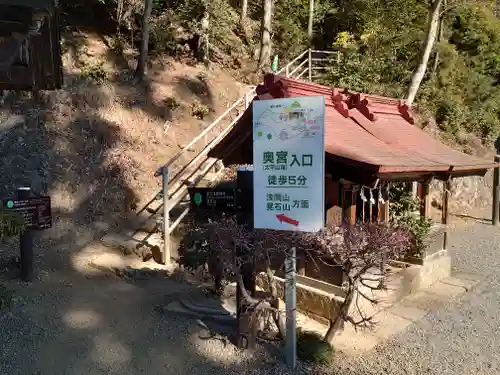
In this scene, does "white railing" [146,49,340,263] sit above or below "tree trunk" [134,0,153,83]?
below

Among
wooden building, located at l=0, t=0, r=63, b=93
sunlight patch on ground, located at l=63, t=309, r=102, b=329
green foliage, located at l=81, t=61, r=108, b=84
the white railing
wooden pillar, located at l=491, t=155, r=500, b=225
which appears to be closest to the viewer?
wooden building, located at l=0, t=0, r=63, b=93

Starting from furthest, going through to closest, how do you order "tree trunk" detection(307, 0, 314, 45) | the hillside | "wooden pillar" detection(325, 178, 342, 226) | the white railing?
"tree trunk" detection(307, 0, 314, 45) < the hillside < the white railing < "wooden pillar" detection(325, 178, 342, 226)

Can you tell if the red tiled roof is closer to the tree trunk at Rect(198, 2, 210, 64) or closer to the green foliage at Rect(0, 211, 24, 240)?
the green foliage at Rect(0, 211, 24, 240)

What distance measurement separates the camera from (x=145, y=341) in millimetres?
5609

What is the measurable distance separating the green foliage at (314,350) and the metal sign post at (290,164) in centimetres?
174

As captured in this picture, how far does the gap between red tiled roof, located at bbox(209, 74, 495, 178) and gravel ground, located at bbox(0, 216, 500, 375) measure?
238 centimetres

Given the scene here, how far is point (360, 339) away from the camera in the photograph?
636 centimetres

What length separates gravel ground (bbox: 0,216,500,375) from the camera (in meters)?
5.18

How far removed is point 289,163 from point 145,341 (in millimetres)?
2830

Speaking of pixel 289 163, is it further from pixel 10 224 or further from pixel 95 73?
pixel 95 73

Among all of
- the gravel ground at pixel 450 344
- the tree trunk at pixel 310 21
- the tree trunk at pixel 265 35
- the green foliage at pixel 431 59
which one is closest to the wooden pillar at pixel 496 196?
the green foliage at pixel 431 59

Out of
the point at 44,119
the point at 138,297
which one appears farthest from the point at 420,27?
the point at 138,297

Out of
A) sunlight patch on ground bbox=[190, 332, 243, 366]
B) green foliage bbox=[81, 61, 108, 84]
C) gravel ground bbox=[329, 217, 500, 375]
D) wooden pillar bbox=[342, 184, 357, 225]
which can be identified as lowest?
gravel ground bbox=[329, 217, 500, 375]

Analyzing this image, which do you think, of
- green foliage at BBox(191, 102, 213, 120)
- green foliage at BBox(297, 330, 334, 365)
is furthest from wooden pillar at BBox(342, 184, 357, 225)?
green foliage at BBox(191, 102, 213, 120)
